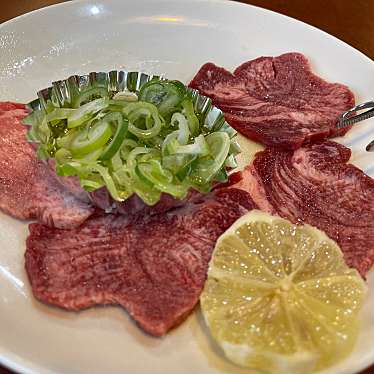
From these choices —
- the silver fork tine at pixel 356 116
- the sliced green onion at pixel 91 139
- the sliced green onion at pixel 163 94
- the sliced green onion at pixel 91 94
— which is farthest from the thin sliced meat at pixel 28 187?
the silver fork tine at pixel 356 116

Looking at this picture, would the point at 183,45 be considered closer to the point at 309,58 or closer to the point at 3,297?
the point at 309,58

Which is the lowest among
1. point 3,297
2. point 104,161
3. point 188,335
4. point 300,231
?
point 3,297

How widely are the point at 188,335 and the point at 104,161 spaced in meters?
0.77

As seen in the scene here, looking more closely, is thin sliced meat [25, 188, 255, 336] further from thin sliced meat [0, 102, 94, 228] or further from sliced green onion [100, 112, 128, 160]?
sliced green onion [100, 112, 128, 160]

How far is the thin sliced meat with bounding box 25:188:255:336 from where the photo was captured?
1.98 meters

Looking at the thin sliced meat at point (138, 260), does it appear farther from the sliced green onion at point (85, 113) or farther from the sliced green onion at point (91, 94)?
the sliced green onion at point (91, 94)

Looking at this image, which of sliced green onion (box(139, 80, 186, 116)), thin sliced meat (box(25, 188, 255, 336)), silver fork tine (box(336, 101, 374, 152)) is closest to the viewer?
thin sliced meat (box(25, 188, 255, 336))

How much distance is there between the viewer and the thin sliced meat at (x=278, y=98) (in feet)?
8.85

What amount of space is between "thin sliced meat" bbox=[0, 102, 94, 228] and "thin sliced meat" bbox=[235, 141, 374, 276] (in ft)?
2.43

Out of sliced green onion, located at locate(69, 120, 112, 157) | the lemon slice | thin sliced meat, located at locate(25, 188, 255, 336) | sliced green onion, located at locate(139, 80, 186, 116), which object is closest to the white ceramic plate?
thin sliced meat, located at locate(25, 188, 255, 336)

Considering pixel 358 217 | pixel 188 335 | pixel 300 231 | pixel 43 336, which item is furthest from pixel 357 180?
pixel 43 336

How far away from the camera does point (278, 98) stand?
2885mm

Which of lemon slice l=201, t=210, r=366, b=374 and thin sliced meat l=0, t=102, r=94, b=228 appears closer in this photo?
lemon slice l=201, t=210, r=366, b=374

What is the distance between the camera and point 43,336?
1886 mm
